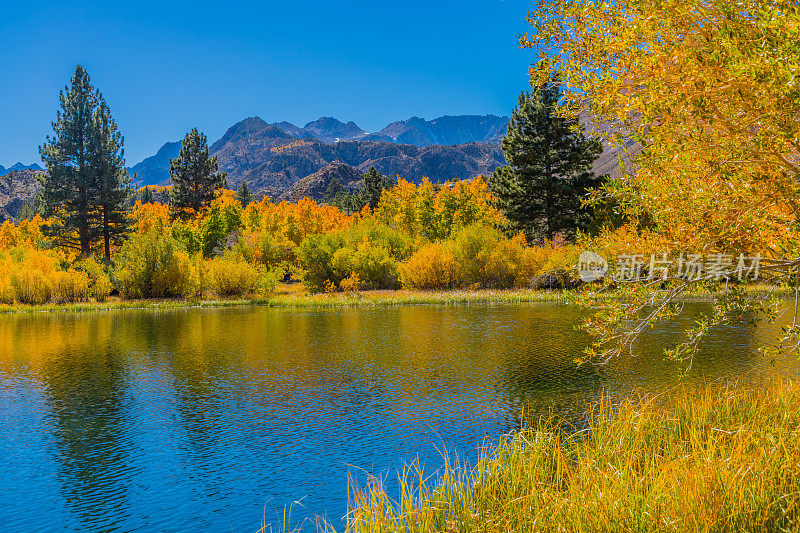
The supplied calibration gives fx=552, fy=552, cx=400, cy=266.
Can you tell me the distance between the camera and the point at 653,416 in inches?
379

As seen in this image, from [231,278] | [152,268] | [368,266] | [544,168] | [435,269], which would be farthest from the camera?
[368,266]

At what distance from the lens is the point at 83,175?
50.7m

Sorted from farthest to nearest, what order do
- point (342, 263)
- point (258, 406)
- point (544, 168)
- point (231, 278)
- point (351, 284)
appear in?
point (342, 263) < point (351, 284) < point (231, 278) < point (544, 168) < point (258, 406)

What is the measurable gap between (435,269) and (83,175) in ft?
109

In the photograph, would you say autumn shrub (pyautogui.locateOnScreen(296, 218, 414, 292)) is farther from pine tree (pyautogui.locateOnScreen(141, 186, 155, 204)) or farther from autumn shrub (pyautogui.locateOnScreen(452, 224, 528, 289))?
pine tree (pyautogui.locateOnScreen(141, 186, 155, 204))

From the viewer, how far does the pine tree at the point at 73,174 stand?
164 feet

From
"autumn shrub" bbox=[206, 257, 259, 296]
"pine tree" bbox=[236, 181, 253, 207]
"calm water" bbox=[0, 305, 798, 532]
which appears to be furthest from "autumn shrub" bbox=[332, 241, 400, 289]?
"pine tree" bbox=[236, 181, 253, 207]

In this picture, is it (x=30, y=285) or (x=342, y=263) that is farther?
(x=342, y=263)

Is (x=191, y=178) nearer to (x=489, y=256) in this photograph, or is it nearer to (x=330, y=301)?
(x=330, y=301)

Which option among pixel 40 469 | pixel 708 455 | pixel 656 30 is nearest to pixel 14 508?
pixel 40 469

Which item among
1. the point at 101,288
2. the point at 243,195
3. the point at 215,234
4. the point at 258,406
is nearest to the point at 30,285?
the point at 101,288

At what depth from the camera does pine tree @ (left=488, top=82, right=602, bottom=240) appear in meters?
42.6

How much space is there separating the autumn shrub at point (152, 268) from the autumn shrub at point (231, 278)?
190 cm

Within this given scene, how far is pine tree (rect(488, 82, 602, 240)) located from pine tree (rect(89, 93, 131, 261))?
3552 centimetres
